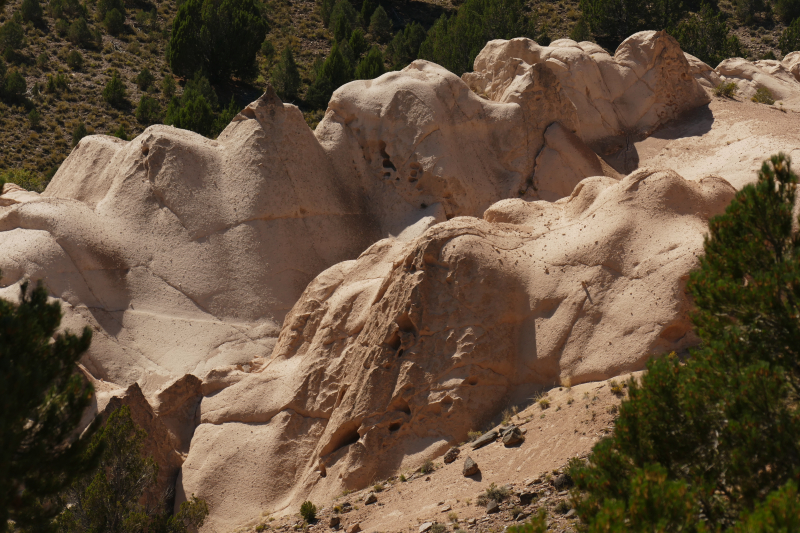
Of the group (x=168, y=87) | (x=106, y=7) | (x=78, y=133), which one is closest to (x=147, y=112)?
(x=168, y=87)

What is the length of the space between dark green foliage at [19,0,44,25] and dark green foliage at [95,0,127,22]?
3.82 m

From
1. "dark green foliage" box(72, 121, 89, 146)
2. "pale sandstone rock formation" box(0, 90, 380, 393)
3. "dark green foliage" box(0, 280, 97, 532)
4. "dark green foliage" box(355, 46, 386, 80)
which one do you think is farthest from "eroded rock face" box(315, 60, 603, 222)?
"dark green foliage" box(72, 121, 89, 146)

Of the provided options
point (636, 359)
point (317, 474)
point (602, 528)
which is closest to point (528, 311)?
point (636, 359)

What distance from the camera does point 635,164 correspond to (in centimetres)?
3434

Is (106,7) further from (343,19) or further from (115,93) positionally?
(343,19)

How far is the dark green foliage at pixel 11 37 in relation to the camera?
52000 millimetres

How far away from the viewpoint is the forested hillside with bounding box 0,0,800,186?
47.5 metres

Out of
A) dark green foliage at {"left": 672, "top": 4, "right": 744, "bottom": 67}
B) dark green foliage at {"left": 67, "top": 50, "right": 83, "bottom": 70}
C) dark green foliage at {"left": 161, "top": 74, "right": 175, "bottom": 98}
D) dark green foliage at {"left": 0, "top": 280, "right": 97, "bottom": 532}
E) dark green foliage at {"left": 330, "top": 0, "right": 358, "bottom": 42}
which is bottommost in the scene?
dark green foliage at {"left": 161, "top": 74, "right": 175, "bottom": 98}

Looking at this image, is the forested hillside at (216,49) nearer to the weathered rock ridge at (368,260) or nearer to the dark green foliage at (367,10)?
the dark green foliage at (367,10)

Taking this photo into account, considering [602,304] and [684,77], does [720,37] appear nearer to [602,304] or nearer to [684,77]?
[684,77]

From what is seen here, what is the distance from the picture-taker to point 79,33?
54.1 metres

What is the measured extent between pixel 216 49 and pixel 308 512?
4177 centimetres

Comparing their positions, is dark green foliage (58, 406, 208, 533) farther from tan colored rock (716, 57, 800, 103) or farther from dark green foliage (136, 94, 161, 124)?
dark green foliage (136, 94, 161, 124)

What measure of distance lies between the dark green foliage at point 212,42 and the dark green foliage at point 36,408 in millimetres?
43845
